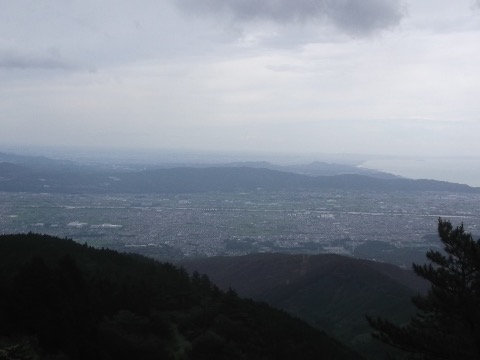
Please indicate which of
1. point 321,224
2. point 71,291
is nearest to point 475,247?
point 71,291

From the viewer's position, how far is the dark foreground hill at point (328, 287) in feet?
128

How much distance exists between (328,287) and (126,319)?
1277 inches

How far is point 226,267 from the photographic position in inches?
2152

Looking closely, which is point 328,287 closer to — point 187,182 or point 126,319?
point 126,319

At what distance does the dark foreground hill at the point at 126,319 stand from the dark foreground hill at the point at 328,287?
468 inches

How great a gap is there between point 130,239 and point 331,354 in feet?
177

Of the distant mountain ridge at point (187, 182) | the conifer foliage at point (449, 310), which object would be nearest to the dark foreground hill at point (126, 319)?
the conifer foliage at point (449, 310)

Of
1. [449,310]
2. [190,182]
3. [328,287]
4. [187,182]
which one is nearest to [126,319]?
[449,310]

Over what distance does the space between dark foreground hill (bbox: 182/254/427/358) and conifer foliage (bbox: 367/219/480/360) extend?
22753 millimetres

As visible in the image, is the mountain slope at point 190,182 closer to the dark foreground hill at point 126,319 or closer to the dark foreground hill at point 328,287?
the dark foreground hill at point 328,287

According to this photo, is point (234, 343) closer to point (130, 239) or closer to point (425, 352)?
point (425, 352)

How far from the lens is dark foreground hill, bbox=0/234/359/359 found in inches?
534

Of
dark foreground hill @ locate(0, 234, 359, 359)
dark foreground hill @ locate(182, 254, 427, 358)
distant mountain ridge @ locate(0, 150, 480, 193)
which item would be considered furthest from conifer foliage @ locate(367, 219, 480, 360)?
distant mountain ridge @ locate(0, 150, 480, 193)

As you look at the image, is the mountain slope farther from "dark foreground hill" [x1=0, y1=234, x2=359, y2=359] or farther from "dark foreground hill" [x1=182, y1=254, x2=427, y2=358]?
"dark foreground hill" [x1=0, y1=234, x2=359, y2=359]
